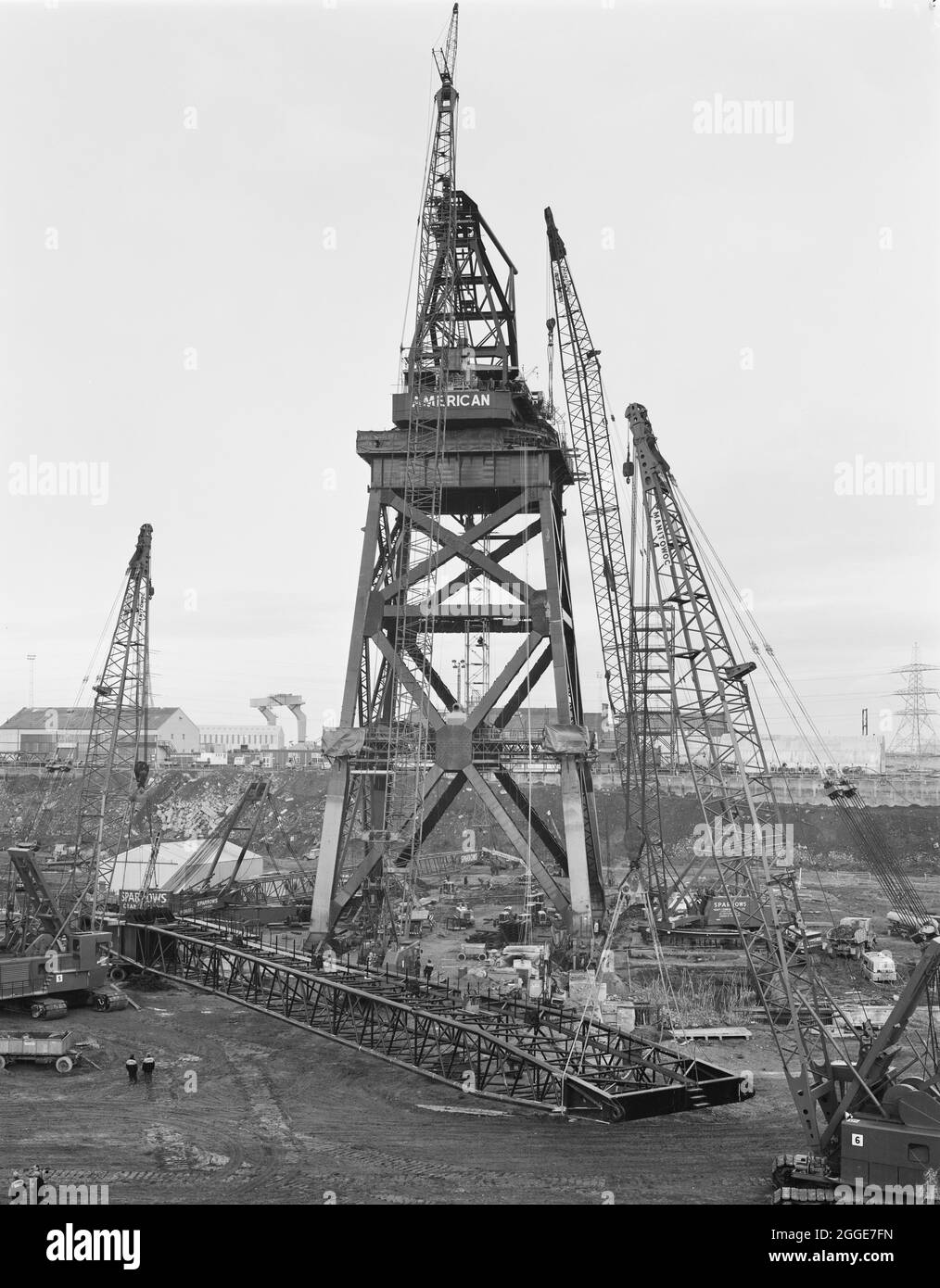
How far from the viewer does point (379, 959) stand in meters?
45.4

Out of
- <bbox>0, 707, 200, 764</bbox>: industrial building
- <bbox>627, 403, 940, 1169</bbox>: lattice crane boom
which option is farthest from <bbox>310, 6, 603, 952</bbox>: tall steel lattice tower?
<bbox>0, 707, 200, 764</bbox>: industrial building

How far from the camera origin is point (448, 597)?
165 ft

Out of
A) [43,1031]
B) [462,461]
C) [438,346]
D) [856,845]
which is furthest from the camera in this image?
[856,845]

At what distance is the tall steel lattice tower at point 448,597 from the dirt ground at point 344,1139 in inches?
518

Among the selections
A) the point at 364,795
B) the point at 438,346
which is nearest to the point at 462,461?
the point at 438,346

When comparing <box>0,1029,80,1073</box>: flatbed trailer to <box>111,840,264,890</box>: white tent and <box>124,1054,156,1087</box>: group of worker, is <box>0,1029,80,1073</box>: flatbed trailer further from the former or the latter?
<box>111,840,264,890</box>: white tent

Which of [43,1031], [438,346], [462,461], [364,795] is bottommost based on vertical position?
[43,1031]

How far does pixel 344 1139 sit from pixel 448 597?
2735 centimetres

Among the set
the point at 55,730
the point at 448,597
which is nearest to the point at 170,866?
the point at 448,597

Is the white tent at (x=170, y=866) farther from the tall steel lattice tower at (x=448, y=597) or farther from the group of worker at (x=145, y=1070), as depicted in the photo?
the group of worker at (x=145, y=1070)

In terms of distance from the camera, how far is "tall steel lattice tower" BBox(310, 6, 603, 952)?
47.1 meters
